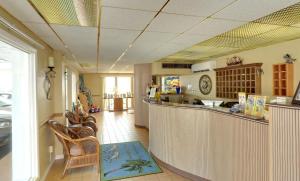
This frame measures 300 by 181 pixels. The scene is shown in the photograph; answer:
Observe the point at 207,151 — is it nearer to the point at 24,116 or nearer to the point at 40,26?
the point at 24,116

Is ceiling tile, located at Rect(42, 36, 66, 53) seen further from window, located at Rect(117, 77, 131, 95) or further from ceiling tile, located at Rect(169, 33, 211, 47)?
window, located at Rect(117, 77, 131, 95)

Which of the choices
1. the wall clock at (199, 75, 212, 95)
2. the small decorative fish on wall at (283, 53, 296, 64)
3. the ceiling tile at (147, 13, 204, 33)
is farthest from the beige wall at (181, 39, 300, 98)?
the ceiling tile at (147, 13, 204, 33)

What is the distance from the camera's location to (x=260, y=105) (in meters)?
1.89

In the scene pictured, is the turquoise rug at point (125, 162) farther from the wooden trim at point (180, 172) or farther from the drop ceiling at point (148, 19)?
the drop ceiling at point (148, 19)

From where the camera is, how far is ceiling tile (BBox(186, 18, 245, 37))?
7.34 ft

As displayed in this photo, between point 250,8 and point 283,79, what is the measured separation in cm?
253

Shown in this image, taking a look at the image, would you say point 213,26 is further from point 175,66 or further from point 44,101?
point 175,66

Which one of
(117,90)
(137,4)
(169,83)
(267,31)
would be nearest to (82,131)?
(137,4)

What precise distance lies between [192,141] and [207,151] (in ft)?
0.88

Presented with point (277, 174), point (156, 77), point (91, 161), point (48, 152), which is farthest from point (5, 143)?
point (156, 77)

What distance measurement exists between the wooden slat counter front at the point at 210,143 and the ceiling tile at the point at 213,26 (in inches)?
42.9

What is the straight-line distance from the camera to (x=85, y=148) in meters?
3.10

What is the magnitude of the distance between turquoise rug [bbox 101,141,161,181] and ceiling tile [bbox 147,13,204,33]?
88.7 inches

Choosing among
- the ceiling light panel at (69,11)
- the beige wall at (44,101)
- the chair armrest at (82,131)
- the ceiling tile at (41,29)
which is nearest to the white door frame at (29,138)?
the beige wall at (44,101)
